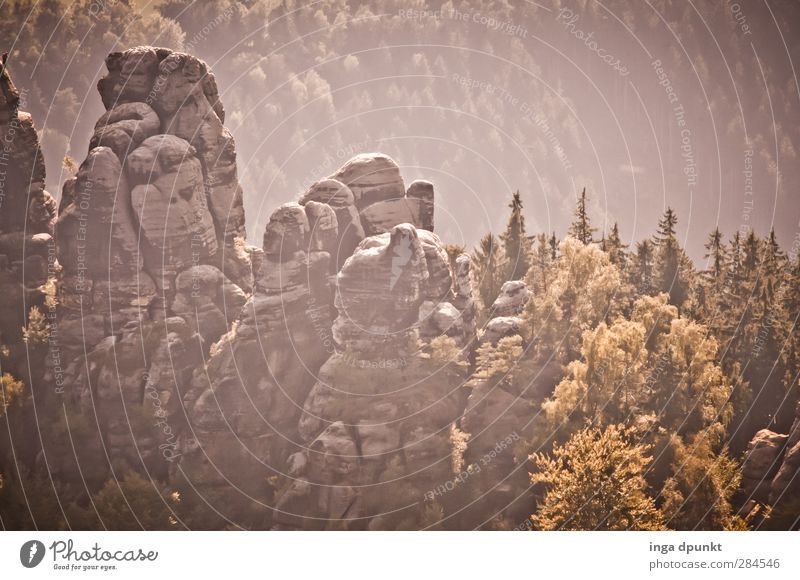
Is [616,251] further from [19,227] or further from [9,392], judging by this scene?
[9,392]

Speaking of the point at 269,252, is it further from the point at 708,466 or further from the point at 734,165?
the point at 734,165

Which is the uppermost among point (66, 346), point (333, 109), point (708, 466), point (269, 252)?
point (333, 109)

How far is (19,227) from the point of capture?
53219mm

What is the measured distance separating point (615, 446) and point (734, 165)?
440ft

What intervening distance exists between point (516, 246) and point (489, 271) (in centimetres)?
421

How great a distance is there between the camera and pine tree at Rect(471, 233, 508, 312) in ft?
198

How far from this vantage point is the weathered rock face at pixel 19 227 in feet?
170

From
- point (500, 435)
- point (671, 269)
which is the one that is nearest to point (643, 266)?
point (671, 269)

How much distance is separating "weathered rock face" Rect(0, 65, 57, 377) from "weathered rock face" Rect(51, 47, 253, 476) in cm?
351

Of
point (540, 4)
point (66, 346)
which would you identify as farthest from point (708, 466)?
point (540, 4)

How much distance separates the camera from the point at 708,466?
42594 millimetres

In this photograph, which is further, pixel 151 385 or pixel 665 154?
pixel 665 154

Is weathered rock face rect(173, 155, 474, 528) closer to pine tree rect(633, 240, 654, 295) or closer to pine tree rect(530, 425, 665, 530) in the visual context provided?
pine tree rect(530, 425, 665, 530)
